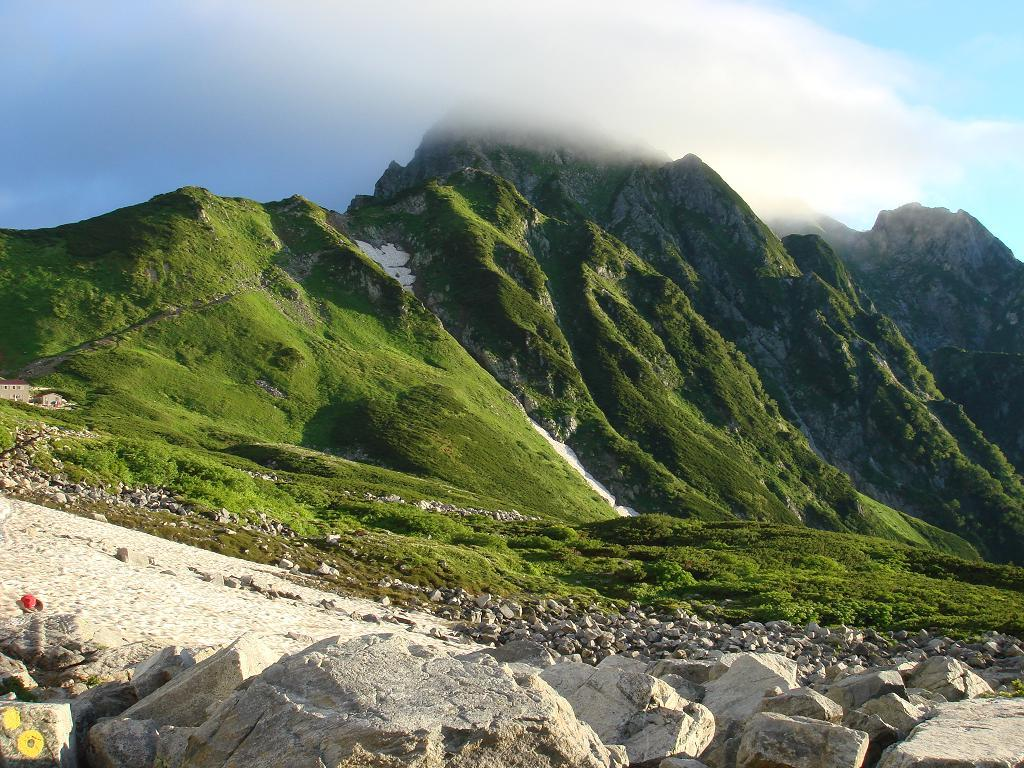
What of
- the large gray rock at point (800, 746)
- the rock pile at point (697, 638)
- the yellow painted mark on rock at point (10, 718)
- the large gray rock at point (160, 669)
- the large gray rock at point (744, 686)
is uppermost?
the yellow painted mark on rock at point (10, 718)

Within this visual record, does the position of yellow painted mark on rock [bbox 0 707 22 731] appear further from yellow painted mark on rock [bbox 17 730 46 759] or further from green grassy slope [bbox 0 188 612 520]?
green grassy slope [bbox 0 188 612 520]

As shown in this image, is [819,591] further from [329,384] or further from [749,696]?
[329,384]

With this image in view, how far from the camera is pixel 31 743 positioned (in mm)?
10180

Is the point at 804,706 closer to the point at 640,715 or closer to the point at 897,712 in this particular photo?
the point at 897,712

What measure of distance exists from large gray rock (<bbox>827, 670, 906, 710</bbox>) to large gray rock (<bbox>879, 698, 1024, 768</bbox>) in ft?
7.74

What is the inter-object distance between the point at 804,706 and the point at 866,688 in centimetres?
→ 465

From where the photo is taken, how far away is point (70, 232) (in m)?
142

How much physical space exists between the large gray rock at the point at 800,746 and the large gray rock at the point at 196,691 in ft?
25.4

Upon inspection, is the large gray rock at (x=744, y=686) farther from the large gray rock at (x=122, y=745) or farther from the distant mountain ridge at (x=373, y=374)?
the distant mountain ridge at (x=373, y=374)

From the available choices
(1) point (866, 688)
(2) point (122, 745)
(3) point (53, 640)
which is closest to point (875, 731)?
(1) point (866, 688)

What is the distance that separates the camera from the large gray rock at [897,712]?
44.3 feet

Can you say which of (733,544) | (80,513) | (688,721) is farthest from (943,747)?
(733,544)

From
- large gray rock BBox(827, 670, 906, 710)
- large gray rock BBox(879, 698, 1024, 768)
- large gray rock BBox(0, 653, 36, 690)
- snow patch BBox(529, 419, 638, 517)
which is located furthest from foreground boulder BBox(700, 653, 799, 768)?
snow patch BBox(529, 419, 638, 517)

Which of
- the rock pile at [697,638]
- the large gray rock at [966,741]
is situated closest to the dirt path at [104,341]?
the rock pile at [697,638]
